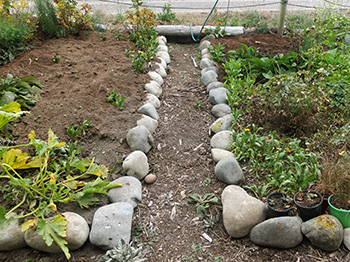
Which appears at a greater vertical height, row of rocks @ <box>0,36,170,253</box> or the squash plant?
the squash plant

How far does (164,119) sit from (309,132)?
1.92 m

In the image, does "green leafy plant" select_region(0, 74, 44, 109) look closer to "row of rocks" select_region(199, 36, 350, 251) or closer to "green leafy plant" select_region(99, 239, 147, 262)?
"green leafy plant" select_region(99, 239, 147, 262)

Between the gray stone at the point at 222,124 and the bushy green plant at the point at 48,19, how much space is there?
13.2ft

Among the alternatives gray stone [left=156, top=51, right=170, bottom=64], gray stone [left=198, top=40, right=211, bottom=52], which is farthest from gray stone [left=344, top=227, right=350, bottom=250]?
gray stone [left=198, top=40, right=211, bottom=52]

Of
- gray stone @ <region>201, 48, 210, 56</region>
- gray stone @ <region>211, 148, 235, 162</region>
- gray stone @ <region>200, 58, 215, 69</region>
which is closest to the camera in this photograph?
gray stone @ <region>211, 148, 235, 162</region>

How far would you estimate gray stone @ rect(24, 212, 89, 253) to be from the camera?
2.79m

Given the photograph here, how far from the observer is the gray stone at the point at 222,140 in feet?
13.0

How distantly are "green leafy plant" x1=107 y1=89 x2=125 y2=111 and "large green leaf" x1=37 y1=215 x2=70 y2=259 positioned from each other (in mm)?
2079

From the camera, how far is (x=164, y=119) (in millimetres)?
4758

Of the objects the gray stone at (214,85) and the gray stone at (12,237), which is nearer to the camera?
the gray stone at (12,237)

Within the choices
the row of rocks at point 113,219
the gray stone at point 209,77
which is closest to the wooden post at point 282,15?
the gray stone at point 209,77

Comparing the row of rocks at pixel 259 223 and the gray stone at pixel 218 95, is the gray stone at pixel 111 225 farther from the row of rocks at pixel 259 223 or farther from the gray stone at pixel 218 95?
the gray stone at pixel 218 95

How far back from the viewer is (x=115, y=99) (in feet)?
15.3

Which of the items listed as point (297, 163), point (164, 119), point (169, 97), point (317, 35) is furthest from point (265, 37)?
point (297, 163)
